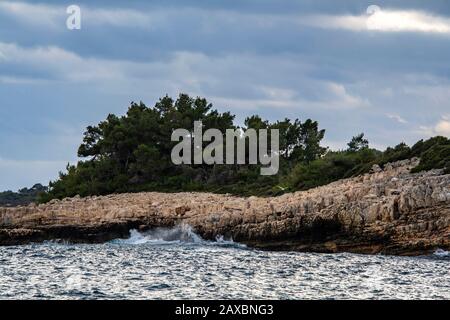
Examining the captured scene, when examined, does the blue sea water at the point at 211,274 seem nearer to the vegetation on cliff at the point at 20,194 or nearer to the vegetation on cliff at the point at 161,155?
the vegetation on cliff at the point at 161,155

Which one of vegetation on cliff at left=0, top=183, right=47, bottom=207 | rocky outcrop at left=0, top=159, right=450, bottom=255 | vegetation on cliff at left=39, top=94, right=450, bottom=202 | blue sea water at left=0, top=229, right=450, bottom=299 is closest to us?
blue sea water at left=0, top=229, right=450, bottom=299

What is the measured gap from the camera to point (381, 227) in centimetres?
4962

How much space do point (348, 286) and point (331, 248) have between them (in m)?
14.9

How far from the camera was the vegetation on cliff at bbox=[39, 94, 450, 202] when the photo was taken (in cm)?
9162

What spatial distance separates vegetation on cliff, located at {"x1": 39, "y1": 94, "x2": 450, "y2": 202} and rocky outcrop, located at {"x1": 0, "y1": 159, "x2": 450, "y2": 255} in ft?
62.8

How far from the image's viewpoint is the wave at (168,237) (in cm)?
5890

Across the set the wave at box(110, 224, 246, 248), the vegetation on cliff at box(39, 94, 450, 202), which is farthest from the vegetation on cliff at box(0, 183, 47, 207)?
the wave at box(110, 224, 246, 248)

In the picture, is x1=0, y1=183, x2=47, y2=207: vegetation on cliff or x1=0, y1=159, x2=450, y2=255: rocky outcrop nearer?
x1=0, y1=159, x2=450, y2=255: rocky outcrop

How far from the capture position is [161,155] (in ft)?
324

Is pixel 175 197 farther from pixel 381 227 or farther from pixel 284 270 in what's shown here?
pixel 284 270

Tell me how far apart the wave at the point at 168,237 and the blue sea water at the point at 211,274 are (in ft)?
11.0

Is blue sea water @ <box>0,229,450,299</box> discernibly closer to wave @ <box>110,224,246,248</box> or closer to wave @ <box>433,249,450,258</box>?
wave @ <box>433,249,450,258</box>

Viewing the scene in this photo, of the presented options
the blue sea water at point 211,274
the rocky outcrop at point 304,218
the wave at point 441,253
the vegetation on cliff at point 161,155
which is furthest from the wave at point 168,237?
the vegetation on cliff at point 161,155
